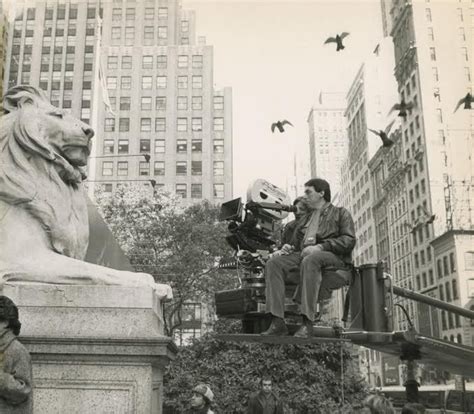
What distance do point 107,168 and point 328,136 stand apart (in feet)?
262

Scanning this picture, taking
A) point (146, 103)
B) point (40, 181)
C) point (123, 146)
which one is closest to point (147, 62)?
point (146, 103)

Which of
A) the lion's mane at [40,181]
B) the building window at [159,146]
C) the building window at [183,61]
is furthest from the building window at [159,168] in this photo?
the lion's mane at [40,181]

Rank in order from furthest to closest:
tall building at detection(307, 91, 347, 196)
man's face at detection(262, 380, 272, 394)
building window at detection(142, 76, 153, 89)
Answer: tall building at detection(307, 91, 347, 196) → building window at detection(142, 76, 153, 89) → man's face at detection(262, 380, 272, 394)

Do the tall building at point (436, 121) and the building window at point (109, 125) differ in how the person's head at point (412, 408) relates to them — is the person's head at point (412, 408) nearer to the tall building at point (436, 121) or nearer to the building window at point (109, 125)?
the tall building at point (436, 121)

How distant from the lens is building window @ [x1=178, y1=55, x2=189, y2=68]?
7906cm

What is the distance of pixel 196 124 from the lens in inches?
3054

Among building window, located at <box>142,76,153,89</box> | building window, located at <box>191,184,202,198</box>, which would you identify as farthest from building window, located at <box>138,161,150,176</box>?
building window, located at <box>142,76,153,89</box>

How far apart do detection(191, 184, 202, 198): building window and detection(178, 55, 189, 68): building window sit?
16.2m

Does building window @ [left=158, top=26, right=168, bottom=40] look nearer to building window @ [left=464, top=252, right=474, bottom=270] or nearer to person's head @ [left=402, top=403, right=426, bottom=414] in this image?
building window @ [left=464, top=252, right=474, bottom=270]

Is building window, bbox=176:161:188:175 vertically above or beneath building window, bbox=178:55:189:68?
beneath

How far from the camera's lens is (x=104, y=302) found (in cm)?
511

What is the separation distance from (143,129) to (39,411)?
73.2 m

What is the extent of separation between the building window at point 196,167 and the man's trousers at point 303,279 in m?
70.7

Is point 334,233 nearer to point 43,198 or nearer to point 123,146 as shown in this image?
point 43,198
